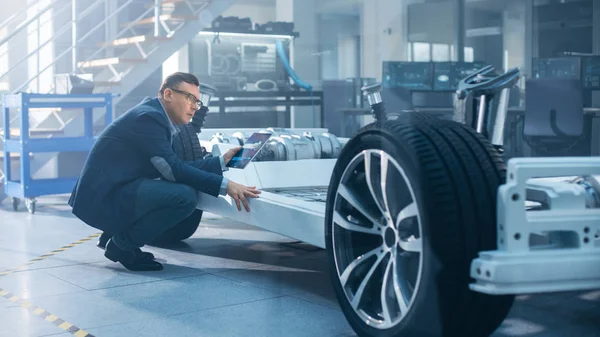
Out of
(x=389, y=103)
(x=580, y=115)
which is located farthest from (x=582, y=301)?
(x=389, y=103)

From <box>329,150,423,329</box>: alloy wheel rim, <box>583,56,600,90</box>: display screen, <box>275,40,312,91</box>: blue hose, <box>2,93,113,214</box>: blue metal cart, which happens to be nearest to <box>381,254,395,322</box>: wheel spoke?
<box>329,150,423,329</box>: alloy wheel rim

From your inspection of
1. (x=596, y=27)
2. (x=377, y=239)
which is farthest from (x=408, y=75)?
(x=377, y=239)

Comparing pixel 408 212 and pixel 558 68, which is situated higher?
pixel 558 68

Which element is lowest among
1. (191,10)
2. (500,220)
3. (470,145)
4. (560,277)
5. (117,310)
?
(117,310)

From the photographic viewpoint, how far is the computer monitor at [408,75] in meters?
10.3

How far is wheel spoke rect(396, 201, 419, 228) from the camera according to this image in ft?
8.31

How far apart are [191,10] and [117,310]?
6882 millimetres

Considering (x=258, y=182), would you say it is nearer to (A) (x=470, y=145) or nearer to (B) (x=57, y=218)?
(A) (x=470, y=145)

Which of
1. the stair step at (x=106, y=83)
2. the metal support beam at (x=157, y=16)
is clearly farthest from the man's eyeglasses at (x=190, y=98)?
the metal support beam at (x=157, y=16)

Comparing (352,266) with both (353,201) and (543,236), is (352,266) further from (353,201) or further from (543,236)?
(543,236)

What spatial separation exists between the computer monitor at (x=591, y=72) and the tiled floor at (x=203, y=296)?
5.42 m

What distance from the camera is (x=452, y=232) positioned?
242cm

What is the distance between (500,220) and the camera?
2420 millimetres

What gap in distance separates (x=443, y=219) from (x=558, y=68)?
7.88 m
